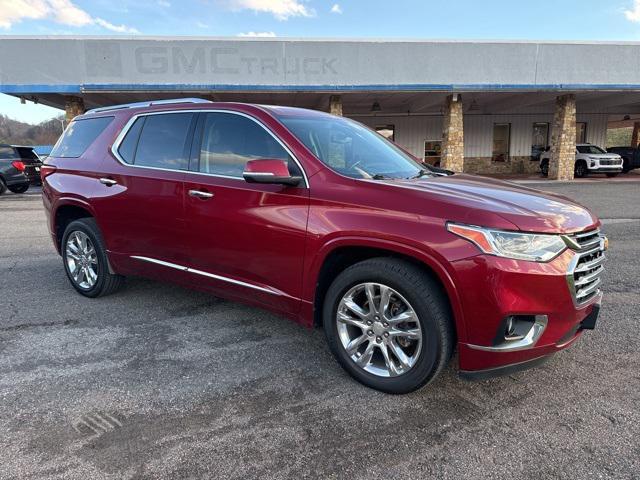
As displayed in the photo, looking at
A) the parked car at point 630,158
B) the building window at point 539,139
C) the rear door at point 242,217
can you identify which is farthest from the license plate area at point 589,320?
the parked car at point 630,158

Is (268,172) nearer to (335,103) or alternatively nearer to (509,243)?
(509,243)

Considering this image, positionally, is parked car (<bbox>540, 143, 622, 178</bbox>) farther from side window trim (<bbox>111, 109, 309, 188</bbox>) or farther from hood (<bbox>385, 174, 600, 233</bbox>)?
side window trim (<bbox>111, 109, 309, 188</bbox>)

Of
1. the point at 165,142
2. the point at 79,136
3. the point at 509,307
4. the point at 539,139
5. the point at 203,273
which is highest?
the point at 539,139

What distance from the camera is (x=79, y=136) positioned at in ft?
15.4

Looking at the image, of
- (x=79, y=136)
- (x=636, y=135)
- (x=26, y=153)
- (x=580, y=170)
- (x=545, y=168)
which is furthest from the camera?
(x=636, y=135)

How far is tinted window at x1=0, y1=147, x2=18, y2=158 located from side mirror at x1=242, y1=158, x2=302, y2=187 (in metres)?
16.4

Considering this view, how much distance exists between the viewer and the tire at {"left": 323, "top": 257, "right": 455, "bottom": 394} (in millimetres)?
2562

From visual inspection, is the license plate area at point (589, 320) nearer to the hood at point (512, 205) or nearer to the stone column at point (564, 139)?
the hood at point (512, 205)

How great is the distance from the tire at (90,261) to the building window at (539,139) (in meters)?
27.7

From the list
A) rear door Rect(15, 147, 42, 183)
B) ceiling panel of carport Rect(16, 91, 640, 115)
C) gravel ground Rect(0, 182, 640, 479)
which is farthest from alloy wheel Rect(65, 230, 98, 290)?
ceiling panel of carport Rect(16, 91, 640, 115)

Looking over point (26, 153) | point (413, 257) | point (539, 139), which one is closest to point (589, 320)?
point (413, 257)

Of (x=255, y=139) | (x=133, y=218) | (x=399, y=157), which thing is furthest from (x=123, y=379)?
(x=399, y=157)

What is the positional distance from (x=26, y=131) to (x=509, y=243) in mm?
79877

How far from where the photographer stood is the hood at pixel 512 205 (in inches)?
97.0
